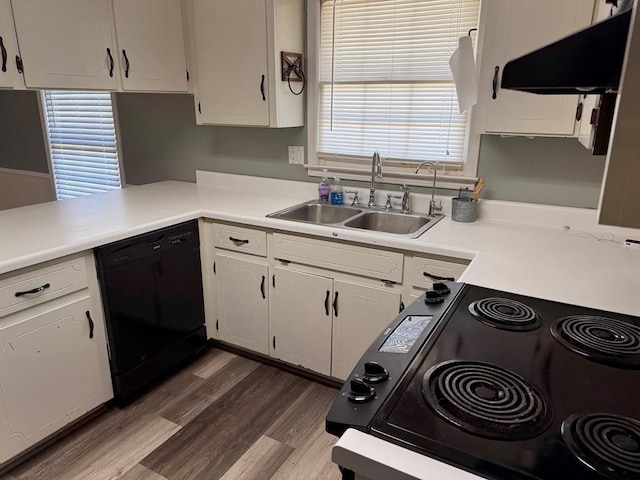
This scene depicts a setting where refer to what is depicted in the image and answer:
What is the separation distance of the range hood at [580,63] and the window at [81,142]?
10.7 ft

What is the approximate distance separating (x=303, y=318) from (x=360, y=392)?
1467 millimetres

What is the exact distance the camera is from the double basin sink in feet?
7.83

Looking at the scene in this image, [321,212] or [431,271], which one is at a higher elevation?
[321,212]

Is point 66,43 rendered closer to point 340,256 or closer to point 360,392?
point 340,256

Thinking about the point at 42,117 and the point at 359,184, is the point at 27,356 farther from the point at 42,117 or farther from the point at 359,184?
the point at 42,117

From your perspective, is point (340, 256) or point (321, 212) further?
point (321, 212)

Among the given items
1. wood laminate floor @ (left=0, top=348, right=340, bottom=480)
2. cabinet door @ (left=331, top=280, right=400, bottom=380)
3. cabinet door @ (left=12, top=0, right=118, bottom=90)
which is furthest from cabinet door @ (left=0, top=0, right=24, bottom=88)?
cabinet door @ (left=331, top=280, right=400, bottom=380)

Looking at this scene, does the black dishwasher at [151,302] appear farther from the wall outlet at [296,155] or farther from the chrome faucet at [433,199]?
the chrome faucet at [433,199]

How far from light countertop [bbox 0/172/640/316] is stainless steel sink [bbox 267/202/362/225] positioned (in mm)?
91

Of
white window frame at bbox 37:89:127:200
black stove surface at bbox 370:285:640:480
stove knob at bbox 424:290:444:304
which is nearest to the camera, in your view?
black stove surface at bbox 370:285:640:480

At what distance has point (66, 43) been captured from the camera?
226 centimetres

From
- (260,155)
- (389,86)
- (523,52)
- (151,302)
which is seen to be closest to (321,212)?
(260,155)

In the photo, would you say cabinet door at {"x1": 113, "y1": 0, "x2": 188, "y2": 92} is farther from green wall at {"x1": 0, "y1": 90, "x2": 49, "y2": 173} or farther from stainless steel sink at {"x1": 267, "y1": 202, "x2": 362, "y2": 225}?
green wall at {"x1": 0, "y1": 90, "x2": 49, "y2": 173}

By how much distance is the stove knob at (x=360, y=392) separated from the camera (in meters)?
0.89
